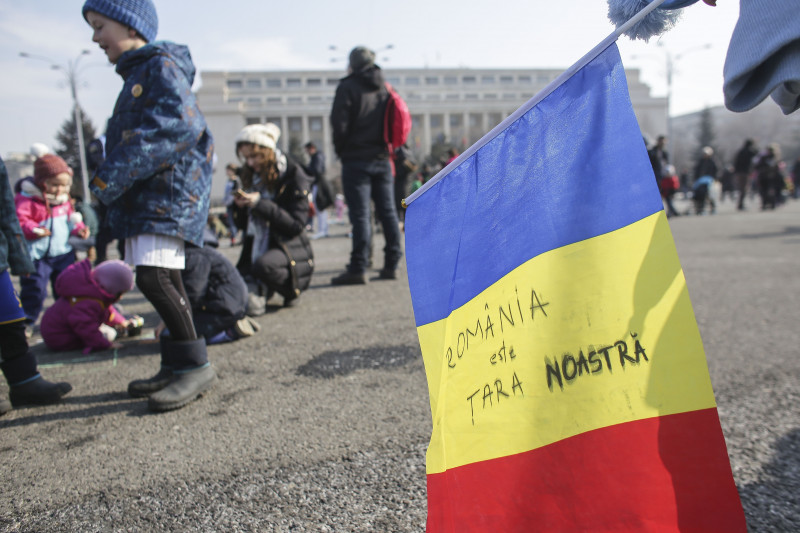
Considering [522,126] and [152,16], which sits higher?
[152,16]

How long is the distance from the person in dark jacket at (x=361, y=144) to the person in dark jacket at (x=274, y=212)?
802 mm

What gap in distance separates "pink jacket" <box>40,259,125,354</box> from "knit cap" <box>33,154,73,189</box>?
133 centimetres

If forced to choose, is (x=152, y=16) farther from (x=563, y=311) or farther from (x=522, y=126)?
(x=563, y=311)

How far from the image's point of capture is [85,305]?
3596 mm

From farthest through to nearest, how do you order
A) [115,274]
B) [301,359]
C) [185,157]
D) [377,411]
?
[115,274] → [301,359] → [185,157] → [377,411]

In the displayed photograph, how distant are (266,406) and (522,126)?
6.01 feet

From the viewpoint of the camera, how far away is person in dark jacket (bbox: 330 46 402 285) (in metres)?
5.43

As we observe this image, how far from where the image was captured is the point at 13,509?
174 cm

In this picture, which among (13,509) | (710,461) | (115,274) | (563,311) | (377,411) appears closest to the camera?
(710,461)

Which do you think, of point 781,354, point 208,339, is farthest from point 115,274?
point 781,354

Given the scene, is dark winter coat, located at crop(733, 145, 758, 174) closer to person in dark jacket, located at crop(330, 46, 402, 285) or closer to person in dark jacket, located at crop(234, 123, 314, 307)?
person in dark jacket, located at crop(330, 46, 402, 285)

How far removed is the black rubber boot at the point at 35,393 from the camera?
8.50 ft

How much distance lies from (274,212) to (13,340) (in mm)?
2128

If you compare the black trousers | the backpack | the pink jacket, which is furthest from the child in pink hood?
the backpack
